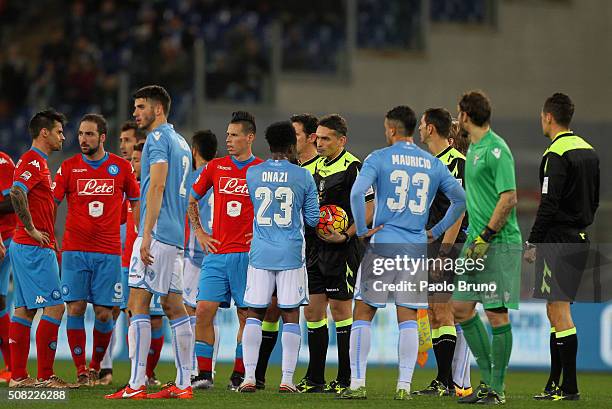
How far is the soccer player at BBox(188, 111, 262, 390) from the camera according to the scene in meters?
9.73

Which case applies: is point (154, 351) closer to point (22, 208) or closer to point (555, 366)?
point (22, 208)

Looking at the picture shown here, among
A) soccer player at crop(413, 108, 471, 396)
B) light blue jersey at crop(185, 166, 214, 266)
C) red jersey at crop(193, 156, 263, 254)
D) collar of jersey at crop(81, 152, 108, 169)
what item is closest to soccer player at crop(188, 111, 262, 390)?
red jersey at crop(193, 156, 263, 254)

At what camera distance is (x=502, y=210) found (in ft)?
27.5

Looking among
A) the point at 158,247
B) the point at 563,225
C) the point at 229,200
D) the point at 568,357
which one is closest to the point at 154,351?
the point at 229,200

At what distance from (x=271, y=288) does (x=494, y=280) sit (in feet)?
6.37

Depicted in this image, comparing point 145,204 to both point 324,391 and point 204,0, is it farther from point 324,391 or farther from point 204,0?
point 204,0

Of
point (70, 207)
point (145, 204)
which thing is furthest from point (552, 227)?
point (70, 207)

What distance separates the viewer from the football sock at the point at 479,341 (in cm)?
863

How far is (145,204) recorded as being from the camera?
8.75 m

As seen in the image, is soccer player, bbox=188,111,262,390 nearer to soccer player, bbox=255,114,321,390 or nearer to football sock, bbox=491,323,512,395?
soccer player, bbox=255,114,321,390

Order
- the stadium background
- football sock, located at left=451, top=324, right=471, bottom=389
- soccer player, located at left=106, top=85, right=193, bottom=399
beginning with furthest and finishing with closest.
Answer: the stadium background < football sock, located at left=451, top=324, right=471, bottom=389 < soccer player, located at left=106, top=85, right=193, bottom=399

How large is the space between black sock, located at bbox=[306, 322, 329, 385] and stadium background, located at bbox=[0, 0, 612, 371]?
7528 millimetres

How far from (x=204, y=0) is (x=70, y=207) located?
12.5m

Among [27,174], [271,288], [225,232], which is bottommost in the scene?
[271,288]
